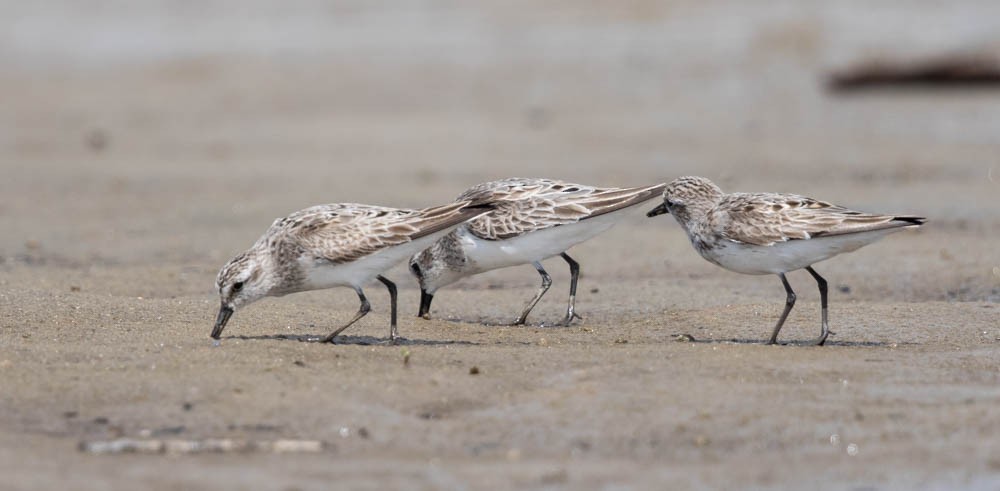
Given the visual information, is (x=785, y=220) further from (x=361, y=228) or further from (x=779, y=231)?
(x=361, y=228)

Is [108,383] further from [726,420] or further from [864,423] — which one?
[864,423]

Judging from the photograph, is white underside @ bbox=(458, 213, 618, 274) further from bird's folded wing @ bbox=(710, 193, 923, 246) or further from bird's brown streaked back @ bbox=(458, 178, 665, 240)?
bird's folded wing @ bbox=(710, 193, 923, 246)

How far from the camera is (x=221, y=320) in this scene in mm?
8648

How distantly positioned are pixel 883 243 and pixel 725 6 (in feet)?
45.8

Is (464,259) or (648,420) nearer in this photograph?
(648,420)

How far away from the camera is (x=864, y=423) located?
6918mm

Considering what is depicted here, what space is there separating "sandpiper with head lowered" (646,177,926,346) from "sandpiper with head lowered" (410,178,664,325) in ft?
2.15

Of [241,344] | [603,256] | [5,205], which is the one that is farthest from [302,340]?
[5,205]

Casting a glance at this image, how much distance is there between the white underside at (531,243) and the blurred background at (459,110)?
9.22ft

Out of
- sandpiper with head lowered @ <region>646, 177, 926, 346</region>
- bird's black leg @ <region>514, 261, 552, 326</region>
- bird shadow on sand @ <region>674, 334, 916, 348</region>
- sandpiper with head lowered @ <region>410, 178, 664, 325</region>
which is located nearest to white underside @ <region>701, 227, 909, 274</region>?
sandpiper with head lowered @ <region>646, 177, 926, 346</region>

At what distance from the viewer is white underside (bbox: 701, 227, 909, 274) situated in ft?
28.0

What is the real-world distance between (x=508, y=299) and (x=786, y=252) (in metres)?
3.01

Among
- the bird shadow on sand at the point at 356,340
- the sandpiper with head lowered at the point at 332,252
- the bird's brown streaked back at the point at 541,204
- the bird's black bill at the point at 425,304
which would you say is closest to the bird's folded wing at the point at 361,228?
the sandpiper with head lowered at the point at 332,252

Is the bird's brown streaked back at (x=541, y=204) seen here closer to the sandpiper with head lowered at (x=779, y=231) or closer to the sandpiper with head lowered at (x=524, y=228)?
the sandpiper with head lowered at (x=524, y=228)
